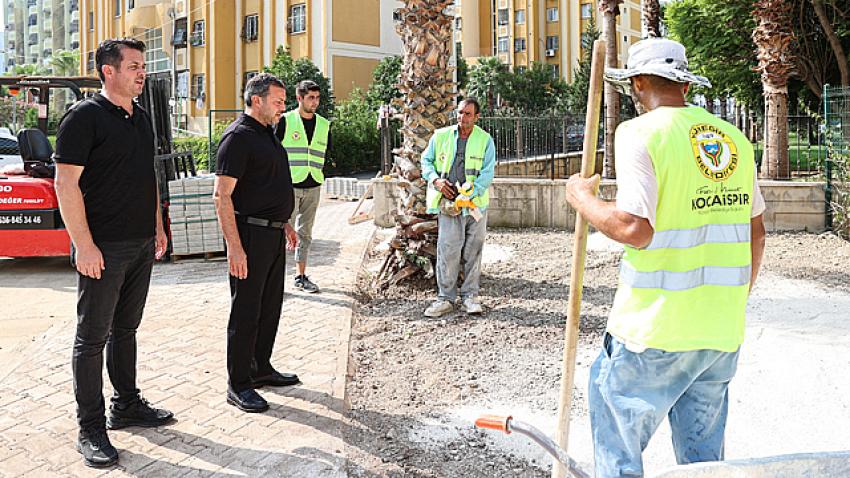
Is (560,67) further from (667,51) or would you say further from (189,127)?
(667,51)

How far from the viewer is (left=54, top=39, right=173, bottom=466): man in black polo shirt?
12.4ft

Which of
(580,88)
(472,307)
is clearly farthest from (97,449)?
(580,88)

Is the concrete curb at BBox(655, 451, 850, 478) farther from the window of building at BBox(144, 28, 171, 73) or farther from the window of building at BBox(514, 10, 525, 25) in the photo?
the window of building at BBox(514, 10, 525, 25)

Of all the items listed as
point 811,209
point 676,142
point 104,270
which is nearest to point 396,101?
point 104,270

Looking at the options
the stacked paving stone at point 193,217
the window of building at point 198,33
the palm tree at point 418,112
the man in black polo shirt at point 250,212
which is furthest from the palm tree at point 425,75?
the window of building at point 198,33

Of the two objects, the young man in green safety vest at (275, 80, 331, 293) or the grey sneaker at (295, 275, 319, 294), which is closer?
the young man in green safety vest at (275, 80, 331, 293)

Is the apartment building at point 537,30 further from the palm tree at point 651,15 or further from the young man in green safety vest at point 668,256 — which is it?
the young man in green safety vest at point 668,256

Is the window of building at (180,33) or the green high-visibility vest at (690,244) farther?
the window of building at (180,33)

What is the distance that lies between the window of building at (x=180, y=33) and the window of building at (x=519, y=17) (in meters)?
27.7

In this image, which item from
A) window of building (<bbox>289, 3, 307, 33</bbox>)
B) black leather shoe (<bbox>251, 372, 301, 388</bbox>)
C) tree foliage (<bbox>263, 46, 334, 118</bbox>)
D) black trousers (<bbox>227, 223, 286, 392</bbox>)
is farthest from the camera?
window of building (<bbox>289, 3, 307, 33</bbox>)

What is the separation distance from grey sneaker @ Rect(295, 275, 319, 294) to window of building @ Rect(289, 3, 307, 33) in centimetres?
3189

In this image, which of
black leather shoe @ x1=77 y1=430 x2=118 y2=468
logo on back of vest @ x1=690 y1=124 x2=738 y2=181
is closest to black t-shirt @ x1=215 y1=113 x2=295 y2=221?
black leather shoe @ x1=77 y1=430 x2=118 y2=468

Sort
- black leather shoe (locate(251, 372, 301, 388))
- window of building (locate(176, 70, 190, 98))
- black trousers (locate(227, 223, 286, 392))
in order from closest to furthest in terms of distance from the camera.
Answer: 1. black trousers (locate(227, 223, 286, 392))
2. black leather shoe (locate(251, 372, 301, 388))
3. window of building (locate(176, 70, 190, 98))

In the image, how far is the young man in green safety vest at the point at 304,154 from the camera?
770 centimetres
